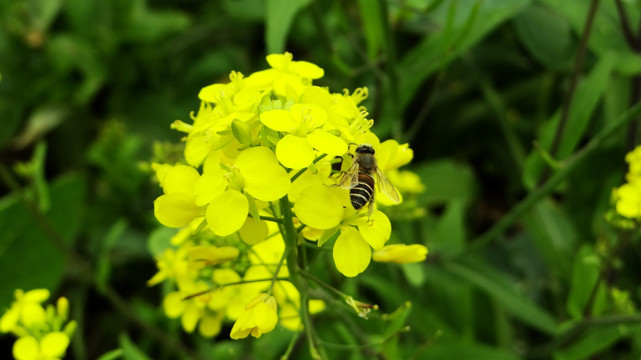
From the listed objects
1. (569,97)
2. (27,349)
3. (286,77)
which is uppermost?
(569,97)

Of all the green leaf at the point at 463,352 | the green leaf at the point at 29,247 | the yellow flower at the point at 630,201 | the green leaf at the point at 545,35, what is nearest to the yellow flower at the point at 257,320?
the yellow flower at the point at 630,201

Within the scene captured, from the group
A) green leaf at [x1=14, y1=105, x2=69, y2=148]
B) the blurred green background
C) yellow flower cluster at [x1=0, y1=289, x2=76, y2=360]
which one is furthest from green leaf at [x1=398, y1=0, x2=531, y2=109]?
green leaf at [x1=14, y1=105, x2=69, y2=148]

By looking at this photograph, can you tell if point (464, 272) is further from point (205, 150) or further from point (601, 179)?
point (205, 150)

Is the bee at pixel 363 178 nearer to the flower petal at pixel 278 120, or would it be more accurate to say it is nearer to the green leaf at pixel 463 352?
the flower petal at pixel 278 120

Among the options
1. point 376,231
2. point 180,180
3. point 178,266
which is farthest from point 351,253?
point 178,266

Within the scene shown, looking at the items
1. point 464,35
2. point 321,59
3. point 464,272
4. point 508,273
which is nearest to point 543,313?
point 464,272

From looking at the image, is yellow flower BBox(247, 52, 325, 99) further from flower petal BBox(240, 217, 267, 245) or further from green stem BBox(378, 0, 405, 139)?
green stem BBox(378, 0, 405, 139)

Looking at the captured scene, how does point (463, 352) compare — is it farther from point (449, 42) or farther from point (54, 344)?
point (54, 344)
